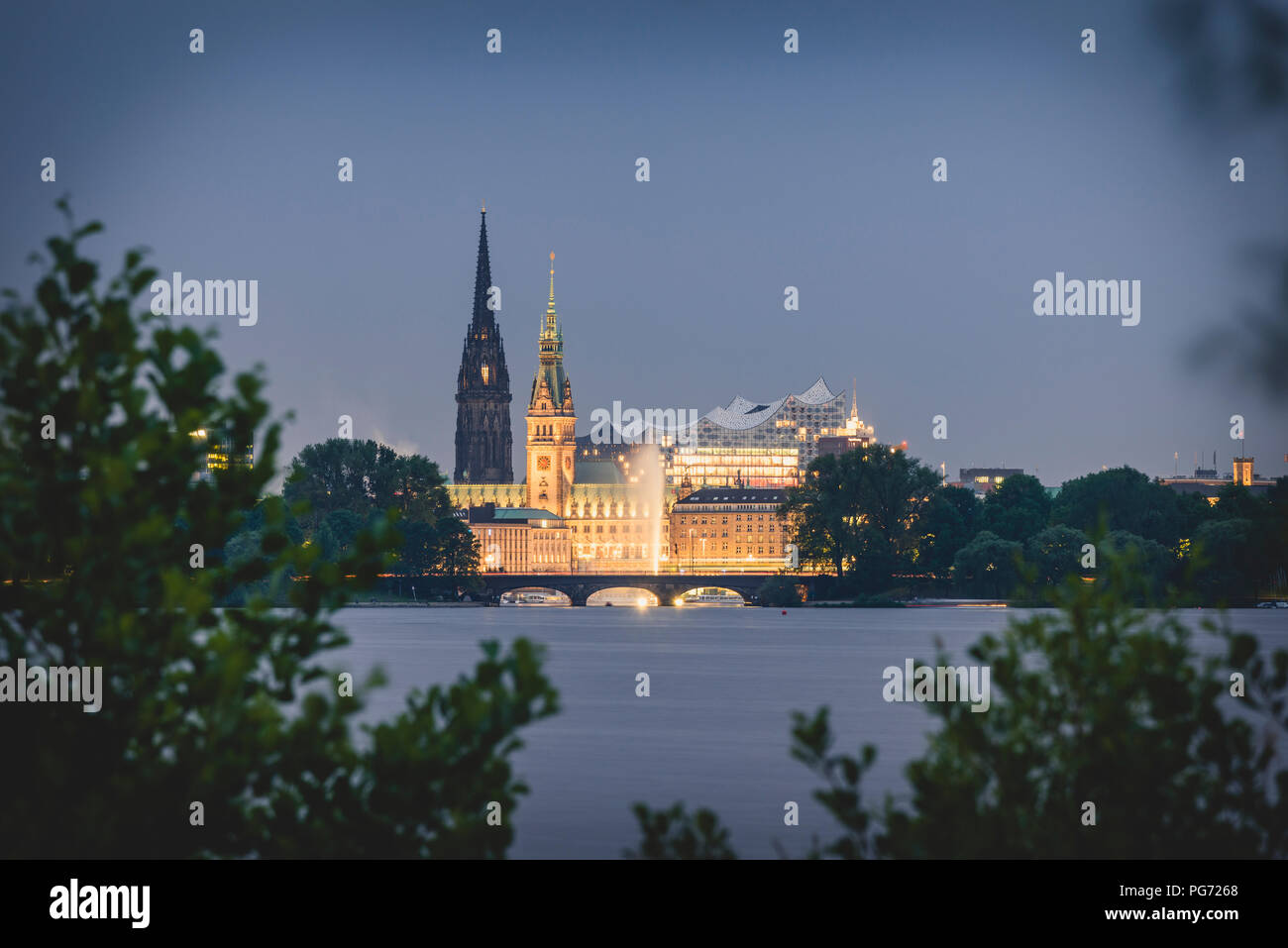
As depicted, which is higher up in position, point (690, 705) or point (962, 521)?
point (962, 521)

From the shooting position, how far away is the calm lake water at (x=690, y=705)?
3391 cm

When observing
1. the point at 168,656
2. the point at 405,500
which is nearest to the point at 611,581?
the point at 405,500

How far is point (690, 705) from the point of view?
61.9m

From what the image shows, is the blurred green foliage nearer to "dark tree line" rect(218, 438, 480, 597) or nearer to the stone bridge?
the stone bridge

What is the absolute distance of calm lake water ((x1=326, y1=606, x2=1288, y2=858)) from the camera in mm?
33906

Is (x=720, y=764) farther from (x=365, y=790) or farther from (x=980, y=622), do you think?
(x=980, y=622)

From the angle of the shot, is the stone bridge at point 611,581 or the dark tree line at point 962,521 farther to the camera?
the stone bridge at point 611,581


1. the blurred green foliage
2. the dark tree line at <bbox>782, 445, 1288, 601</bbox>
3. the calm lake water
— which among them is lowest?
the calm lake water

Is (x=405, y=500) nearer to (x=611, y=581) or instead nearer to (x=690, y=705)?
(x=611, y=581)

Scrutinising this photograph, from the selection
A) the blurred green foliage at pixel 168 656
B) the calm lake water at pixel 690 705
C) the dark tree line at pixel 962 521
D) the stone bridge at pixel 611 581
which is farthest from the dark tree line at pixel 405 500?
the blurred green foliage at pixel 168 656

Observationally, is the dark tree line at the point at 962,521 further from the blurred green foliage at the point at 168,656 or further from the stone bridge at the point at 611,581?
the blurred green foliage at the point at 168,656

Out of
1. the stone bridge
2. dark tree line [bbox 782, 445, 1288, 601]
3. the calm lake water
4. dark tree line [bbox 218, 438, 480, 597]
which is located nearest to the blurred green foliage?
the calm lake water
